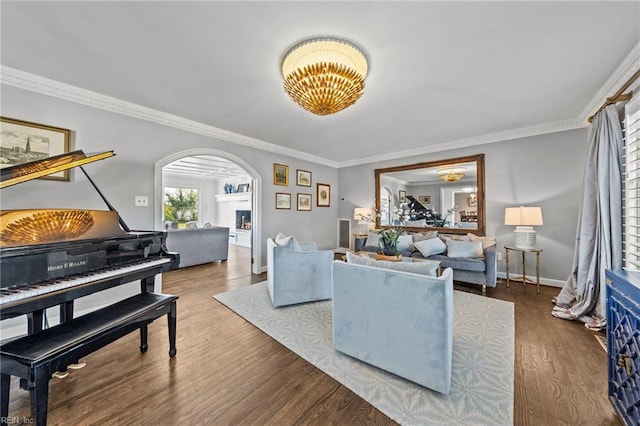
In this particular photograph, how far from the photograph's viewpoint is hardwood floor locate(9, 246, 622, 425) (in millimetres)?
1478

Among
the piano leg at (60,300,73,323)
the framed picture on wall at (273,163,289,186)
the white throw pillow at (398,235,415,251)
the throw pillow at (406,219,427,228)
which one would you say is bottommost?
the piano leg at (60,300,73,323)

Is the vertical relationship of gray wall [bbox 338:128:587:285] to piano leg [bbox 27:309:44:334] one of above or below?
above

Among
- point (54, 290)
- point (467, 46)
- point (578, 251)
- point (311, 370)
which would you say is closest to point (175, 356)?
point (54, 290)

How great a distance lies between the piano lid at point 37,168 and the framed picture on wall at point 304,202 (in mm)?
Result: 3924

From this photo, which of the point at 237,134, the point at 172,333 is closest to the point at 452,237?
the point at 237,134

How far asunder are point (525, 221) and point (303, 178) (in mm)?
4214

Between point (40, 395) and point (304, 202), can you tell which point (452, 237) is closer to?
point (304, 202)

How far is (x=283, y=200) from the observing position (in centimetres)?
538

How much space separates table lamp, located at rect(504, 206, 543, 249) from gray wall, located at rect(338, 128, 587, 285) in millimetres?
522

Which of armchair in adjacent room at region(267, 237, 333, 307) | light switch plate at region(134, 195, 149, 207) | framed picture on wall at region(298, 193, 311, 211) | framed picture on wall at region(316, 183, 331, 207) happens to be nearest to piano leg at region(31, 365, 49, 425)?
armchair in adjacent room at region(267, 237, 333, 307)

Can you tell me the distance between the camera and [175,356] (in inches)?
81.8

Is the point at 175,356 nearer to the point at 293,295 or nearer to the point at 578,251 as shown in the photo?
the point at 293,295

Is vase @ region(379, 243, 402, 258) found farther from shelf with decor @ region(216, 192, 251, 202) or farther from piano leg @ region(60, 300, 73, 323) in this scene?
shelf with decor @ region(216, 192, 251, 202)

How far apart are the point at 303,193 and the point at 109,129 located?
12.0 feet
